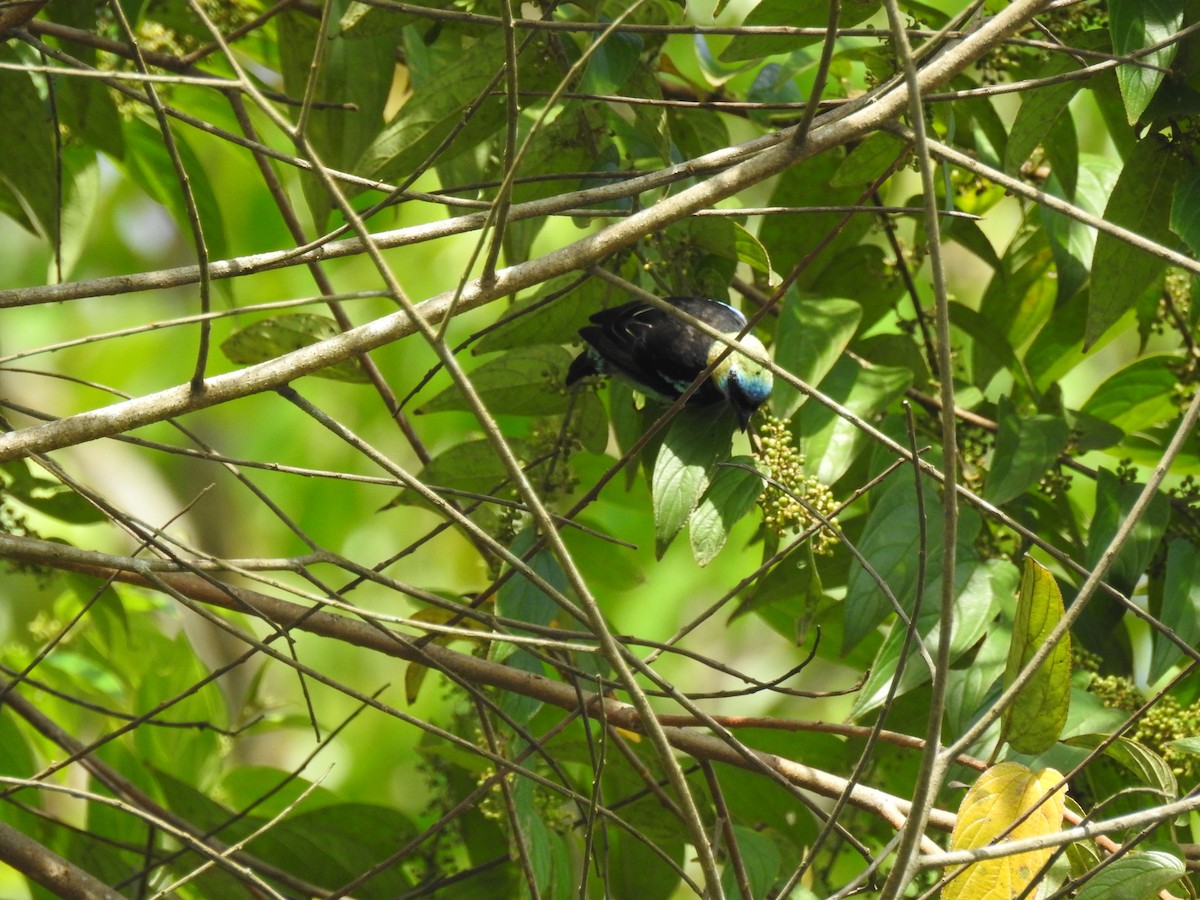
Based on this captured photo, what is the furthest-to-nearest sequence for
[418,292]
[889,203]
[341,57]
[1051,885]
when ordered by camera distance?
[418,292], [889,203], [341,57], [1051,885]

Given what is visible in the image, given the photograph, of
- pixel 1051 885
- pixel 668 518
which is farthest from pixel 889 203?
pixel 1051 885

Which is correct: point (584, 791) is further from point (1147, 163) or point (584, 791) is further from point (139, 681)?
point (1147, 163)

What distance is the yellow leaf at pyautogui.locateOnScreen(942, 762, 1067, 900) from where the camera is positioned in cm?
133

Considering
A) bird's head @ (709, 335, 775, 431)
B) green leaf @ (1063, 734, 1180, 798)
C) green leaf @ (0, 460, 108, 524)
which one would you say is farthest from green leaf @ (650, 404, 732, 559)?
green leaf @ (0, 460, 108, 524)

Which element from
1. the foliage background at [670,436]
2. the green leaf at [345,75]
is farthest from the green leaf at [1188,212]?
the green leaf at [345,75]

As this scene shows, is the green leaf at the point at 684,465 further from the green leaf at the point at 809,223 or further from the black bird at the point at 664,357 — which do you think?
the green leaf at the point at 809,223

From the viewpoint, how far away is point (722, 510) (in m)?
1.93

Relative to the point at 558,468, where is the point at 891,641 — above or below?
below

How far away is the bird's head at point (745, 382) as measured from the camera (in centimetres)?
225

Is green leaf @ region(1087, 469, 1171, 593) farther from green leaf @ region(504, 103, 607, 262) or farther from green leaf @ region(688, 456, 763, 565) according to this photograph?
green leaf @ region(504, 103, 607, 262)

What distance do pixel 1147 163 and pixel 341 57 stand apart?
1619 millimetres

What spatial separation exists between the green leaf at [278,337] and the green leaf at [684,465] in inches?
25.1

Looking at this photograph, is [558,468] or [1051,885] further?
[558,468]

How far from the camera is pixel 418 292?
4.43m
